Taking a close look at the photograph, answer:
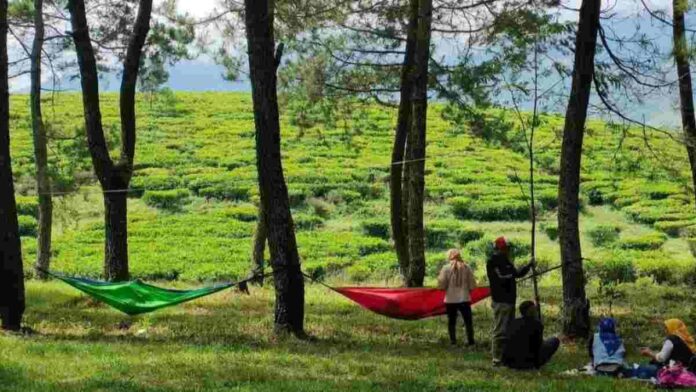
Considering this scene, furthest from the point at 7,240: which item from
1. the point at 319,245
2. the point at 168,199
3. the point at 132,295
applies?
the point at 168,199

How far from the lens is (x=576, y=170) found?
1022 centimetres

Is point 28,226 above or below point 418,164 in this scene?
below

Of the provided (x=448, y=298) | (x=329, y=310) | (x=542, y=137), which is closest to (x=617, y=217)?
(x=542, y=137)

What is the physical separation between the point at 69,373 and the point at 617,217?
2687 cm

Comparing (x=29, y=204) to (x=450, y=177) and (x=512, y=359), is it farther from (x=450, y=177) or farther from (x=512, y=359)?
(x=512, y=359)

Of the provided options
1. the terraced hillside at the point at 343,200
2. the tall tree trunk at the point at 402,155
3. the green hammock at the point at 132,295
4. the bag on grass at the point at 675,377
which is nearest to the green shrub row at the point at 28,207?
the terraced hillside at the point at 343,200

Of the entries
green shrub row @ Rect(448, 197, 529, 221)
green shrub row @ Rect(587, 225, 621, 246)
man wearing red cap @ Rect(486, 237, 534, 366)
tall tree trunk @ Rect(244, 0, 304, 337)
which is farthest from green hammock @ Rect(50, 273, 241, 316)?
green shrub row @ Rect(448, 197, 529, 221)

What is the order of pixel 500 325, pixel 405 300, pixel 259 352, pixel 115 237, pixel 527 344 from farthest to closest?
pixel 115 237
pixel 405 300
pixel 500 325
pixel 259 352
pixel 527 344

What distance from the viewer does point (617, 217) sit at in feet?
101

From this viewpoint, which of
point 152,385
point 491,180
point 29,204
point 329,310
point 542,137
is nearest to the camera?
point 152,385

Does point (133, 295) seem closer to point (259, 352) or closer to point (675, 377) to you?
point (259, 352)

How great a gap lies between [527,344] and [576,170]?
2.88 m

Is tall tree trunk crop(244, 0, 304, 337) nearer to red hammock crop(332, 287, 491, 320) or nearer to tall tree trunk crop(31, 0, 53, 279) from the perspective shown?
red hammock crop(332, 287, 491, 320)

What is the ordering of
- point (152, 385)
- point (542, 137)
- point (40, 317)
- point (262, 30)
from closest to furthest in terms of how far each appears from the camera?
point (152, 385)
point (262, 30)
point (40, 317)
point (542, 137)
